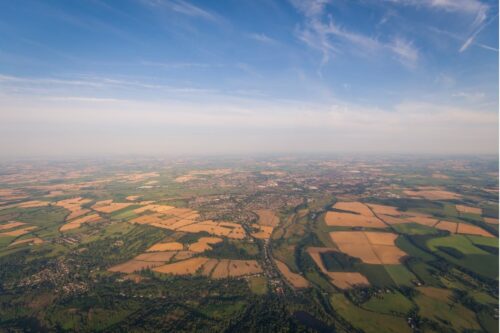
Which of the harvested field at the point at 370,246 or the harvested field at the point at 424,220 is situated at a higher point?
the harvested field at the point at 424,220

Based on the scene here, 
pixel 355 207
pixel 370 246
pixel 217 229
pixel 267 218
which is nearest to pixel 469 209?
pixel 355 207

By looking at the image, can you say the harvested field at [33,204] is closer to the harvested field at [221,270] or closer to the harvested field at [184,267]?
the harvested field at [184,267]

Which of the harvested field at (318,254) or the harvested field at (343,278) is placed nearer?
the harvested field at (343,278)

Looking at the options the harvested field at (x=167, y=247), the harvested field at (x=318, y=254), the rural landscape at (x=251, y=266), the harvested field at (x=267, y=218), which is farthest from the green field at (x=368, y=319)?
the harvested field at (x=267, y=218)

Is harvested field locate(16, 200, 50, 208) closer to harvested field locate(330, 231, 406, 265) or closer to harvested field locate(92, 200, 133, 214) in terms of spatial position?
harvested field locate(92, 200, 133, 214)

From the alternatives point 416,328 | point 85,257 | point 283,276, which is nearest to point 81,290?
point 85,257

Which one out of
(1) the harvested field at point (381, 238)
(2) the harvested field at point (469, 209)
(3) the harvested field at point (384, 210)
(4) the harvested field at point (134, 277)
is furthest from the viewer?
(3) the harvested field at point (384, 210)
